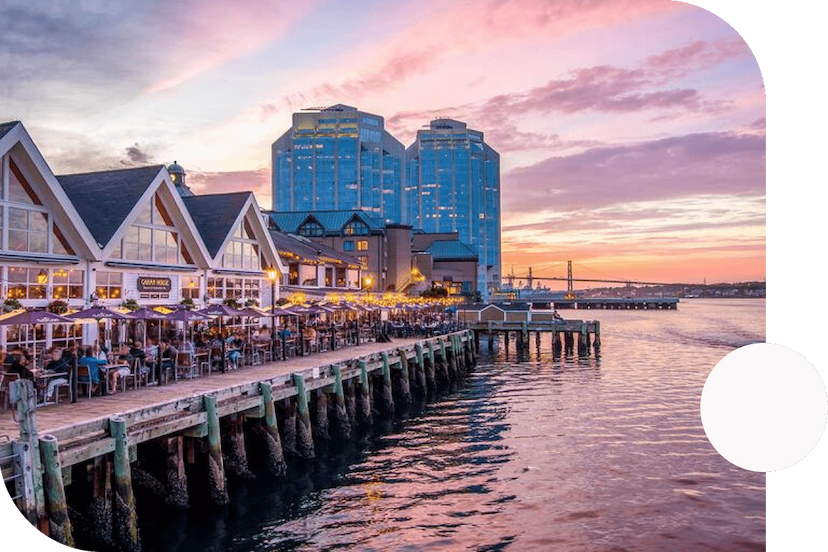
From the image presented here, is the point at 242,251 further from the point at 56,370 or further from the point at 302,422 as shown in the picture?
the point at 56,370

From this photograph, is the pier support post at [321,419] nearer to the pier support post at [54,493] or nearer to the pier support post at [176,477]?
the pier support post at [176,477]

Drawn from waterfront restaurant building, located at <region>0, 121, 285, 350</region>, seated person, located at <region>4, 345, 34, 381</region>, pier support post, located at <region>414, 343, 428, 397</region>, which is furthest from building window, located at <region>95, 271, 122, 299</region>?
pier support post, located at <region>414, 343, 428, 397</region>

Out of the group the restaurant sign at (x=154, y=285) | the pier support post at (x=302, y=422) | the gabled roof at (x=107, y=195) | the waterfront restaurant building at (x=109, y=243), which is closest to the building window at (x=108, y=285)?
the waterfront restaurant building at (x=109, y=243)

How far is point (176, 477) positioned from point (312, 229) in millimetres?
70180

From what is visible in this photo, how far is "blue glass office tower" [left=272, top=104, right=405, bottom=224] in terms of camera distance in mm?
178500

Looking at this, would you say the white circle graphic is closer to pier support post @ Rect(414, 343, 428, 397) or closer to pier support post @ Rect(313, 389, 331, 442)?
pier support post @ Rect(313, 389, 331, 442)

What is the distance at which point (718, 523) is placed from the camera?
13648 mm

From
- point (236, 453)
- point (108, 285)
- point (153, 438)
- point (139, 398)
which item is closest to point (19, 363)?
point (139, 398)

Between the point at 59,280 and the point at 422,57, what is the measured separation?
56.6 ft

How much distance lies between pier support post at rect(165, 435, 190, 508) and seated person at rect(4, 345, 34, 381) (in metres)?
3.58

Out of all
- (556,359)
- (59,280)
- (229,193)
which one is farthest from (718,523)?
Answer: (556,359)

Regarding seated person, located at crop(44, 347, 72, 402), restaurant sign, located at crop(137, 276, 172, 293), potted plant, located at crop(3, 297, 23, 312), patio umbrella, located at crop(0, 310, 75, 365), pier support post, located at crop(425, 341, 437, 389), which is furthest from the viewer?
pier support post, located at crop(425, 341, 437, 389)

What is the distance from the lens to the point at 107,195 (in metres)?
24.1

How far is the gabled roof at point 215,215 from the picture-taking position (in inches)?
1156
